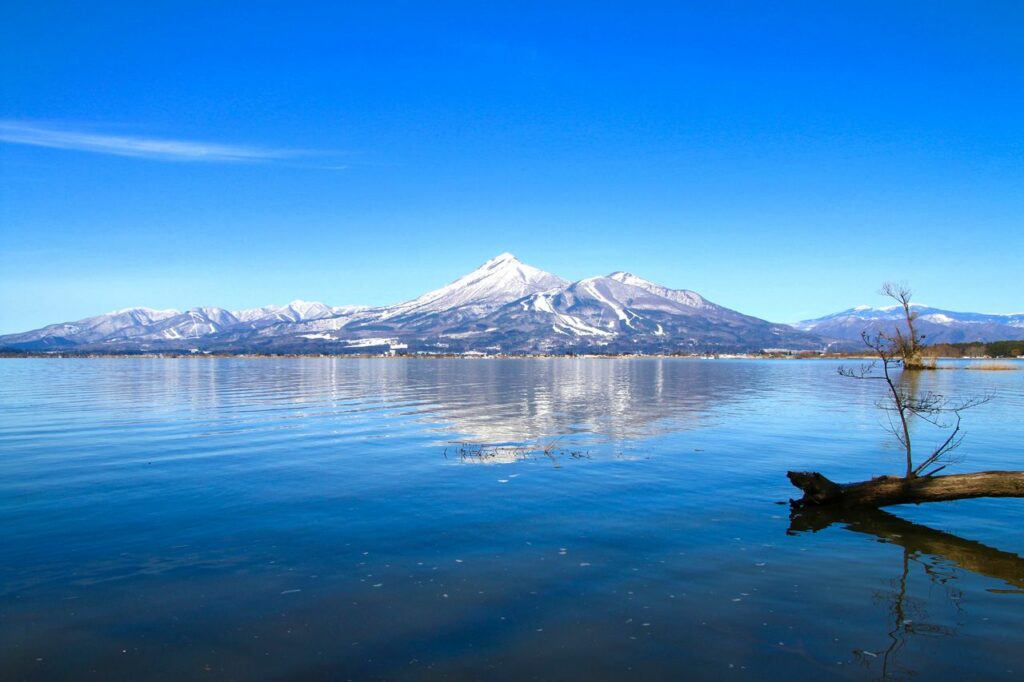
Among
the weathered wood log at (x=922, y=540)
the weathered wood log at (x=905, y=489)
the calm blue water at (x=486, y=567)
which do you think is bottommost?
the weathered wood log at (x=922, y=540)

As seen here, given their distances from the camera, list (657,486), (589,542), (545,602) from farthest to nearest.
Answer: (657,486) < (589,542) < (545,602)

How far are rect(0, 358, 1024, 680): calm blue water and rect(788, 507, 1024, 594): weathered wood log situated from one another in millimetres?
97

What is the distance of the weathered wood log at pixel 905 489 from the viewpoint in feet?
62.1

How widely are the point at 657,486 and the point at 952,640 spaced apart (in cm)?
1304

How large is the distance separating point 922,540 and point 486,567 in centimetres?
1245

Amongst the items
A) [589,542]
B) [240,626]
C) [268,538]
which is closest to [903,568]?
[589,542]

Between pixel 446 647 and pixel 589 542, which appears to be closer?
pixel 446 647

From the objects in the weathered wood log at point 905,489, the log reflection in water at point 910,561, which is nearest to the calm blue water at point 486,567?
the log reflection in water at point 910,561

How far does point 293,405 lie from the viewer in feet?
194

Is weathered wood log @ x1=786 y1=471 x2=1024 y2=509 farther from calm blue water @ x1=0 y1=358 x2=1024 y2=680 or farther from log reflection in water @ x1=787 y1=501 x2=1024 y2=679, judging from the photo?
calm blue water @ x1=0 y1=358 x2=1024 y2=680

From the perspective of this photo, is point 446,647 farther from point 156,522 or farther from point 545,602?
point 156,522

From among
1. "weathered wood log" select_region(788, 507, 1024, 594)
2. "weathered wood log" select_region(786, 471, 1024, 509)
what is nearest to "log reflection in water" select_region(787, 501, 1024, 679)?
"weathered wood log" select_region(788, 507, 1024, 594)

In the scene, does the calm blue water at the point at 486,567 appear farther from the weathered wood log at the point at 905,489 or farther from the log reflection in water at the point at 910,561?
the weathered wood log at the point at 905,489

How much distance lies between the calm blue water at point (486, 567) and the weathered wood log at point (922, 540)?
0.10 m
